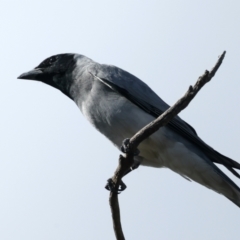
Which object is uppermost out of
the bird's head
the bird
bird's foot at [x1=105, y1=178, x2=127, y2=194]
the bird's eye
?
the bird's eye

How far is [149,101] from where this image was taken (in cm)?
802

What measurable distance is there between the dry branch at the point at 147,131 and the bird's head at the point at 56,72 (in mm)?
2965

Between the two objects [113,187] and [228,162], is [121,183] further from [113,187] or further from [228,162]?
[228,162]

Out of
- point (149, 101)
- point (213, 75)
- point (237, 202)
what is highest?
point (149, 101)

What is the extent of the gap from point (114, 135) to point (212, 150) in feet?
4.43

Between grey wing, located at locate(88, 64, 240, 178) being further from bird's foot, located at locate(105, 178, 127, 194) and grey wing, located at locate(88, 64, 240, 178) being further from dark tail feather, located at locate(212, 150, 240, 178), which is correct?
bird's foot, located at locate(105, 178, 127, 194)

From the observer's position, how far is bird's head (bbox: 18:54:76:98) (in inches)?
350

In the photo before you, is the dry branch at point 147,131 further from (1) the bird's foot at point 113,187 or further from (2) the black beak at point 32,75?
(2) the black beak at point 32,75

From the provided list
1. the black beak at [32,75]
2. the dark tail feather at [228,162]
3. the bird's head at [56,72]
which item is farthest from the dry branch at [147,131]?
the black beak at [32,75]

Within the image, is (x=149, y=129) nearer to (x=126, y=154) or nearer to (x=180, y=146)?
(x=126, y=154)

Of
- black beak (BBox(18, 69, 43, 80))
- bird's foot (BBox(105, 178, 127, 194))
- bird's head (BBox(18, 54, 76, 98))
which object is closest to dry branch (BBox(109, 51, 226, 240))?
bird's foot (BBox(105, 178, 127, 194))

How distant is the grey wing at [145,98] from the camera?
7.51m

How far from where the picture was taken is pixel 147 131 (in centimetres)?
561

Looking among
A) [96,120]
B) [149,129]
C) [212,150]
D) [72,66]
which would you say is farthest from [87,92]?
[149,129]
